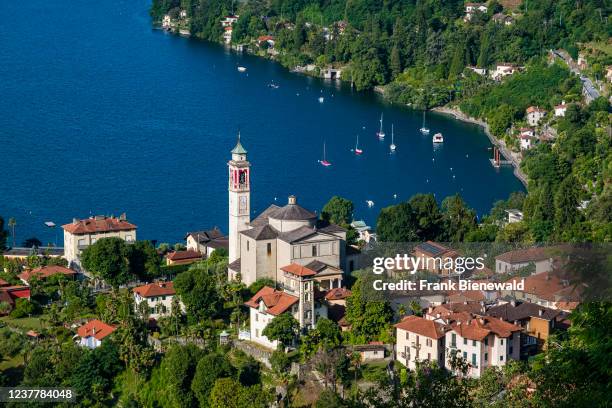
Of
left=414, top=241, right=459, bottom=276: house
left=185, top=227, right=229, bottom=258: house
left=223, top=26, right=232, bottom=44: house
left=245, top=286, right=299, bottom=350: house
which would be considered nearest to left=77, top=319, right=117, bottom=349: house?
left=245, top=286, right=299, bottom=350: house

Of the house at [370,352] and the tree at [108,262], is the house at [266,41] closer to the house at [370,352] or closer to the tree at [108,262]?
the tree at [108,262]

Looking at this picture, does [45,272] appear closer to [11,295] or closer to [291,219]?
[11,295]

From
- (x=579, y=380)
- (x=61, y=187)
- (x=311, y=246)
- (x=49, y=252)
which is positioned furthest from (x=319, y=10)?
(x=579, y=380)

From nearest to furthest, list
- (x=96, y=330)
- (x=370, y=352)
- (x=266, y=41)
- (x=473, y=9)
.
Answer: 1. (x=370, y=352)
2. (x=96, y=330)
3. (x=473, y=9)
4. (x=266, y=41)

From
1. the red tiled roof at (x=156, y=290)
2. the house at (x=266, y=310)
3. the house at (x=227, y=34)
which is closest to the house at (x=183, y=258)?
the red tiled roof at (x=156, y=290)

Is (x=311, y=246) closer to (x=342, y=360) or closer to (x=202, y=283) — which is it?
(x=202, y=283)

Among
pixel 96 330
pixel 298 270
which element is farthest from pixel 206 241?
pixel 96 330

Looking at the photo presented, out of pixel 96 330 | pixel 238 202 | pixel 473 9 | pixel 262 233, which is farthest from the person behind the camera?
pixel 473 9
